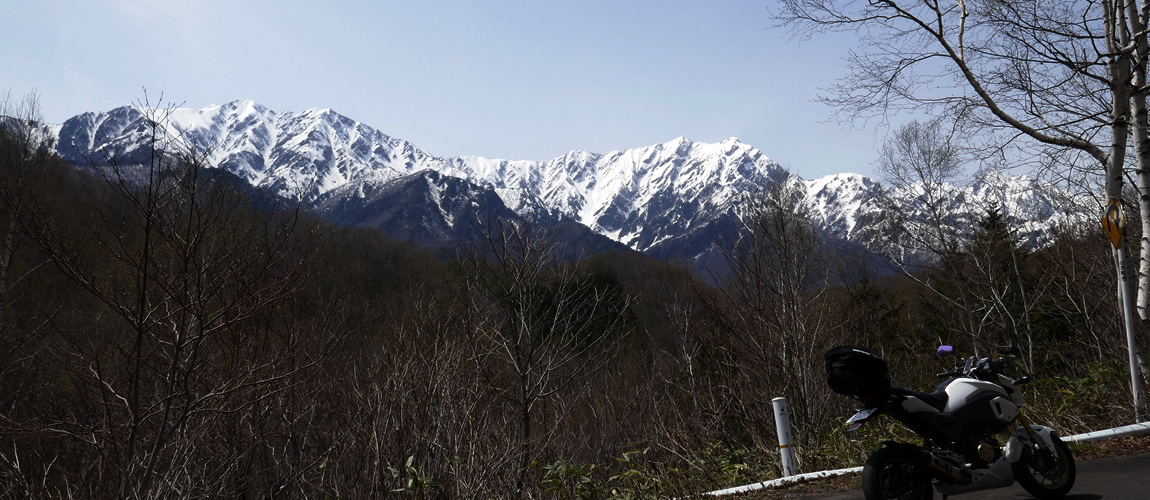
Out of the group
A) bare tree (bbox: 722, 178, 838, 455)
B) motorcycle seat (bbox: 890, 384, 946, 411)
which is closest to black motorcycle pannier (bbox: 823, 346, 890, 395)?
motorcycle seat (bbox: 890, 384, 946, 411)

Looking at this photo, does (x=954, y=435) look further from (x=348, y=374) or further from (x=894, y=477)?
(x=348, y=374)

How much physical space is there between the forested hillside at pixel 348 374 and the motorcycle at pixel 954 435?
2472mm

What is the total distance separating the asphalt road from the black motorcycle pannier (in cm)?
128

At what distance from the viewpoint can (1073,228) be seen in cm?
1398

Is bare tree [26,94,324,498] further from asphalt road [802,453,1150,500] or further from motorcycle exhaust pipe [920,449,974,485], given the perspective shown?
asphalt road [802,453,1150,500]

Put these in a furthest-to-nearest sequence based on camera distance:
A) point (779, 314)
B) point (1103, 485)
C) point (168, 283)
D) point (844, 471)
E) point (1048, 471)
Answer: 1. point (779, 314)
2. point (844, 471)
3. point (1103, 485)
4. point (168, 283)
5. point (1048, 471)

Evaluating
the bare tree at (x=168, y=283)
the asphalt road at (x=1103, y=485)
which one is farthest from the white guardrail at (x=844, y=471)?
the bare tree at (x=168, y=283)

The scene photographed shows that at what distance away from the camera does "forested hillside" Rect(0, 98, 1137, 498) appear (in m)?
5.00

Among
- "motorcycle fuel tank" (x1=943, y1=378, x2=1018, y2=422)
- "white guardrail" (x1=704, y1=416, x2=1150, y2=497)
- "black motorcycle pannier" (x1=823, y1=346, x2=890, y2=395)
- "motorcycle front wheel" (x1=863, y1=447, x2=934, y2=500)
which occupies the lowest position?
"white guardrail" (x1=704, y1=416, x2=1150, y2=497)

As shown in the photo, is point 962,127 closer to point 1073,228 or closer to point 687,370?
point 687,370

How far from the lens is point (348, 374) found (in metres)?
9.09

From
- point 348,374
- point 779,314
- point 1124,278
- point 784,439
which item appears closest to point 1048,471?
point 784,439

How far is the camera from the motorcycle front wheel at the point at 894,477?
391 centimetres

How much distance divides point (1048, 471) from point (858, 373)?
161cm
